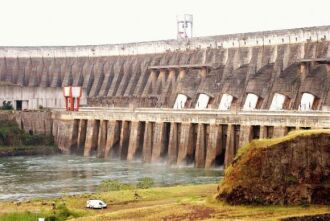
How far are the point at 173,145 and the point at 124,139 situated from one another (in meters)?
8.92

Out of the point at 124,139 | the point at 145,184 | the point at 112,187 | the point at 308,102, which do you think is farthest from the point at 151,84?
the point at 112,187

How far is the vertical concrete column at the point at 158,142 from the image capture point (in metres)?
67.8

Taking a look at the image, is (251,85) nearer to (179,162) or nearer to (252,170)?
(179,162)

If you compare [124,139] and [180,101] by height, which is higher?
[180,101]

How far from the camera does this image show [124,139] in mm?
73312

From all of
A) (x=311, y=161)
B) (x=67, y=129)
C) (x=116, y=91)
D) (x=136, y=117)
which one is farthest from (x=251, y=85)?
(x=311, y=161)

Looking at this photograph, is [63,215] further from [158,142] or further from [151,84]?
[151,84]

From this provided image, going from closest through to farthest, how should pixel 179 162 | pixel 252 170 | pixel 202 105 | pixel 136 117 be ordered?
pixel 252 170 → pixel 179 162 → pixel 136 117 → pixel 202 105

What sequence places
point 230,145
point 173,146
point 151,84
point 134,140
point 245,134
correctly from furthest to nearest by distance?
point 151,84
point 134,140
point 173,146
point 230,145
point 245,134

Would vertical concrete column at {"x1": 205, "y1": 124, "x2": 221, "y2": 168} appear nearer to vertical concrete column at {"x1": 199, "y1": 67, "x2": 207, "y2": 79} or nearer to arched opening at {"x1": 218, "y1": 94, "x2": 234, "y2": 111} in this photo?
arched opening at {"x1": 218, "y1": 94, "x2": 234, "y2": 111}

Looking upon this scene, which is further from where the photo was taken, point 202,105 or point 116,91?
point 116,91

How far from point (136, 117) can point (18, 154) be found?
15538 millimetres

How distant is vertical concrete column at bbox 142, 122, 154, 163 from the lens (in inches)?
2706

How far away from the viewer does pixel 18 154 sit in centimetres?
7931
